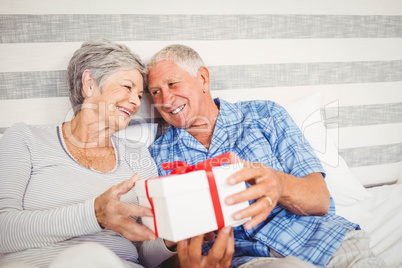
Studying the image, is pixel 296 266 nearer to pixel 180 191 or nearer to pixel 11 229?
pixel 180 191

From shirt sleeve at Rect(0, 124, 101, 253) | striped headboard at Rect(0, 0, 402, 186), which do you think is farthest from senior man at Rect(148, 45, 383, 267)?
shirt sleeve at Rect(0, 124, 101, 253)

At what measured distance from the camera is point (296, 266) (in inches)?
27.7

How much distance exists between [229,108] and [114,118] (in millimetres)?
531

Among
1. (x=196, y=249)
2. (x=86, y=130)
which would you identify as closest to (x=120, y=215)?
Result: (x=196, y=249)

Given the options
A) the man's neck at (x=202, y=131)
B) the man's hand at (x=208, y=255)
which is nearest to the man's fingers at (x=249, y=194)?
the man's hand at (x=208, y=255)

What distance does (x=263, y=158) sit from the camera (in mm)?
1169

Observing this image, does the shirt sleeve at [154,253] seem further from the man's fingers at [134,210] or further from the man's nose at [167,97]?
the man's nose at [167,97]

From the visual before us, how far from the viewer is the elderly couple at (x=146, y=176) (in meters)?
0.78

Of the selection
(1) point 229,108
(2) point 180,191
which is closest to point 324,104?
(1) point 229,108

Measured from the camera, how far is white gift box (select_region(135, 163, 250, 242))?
0.62 meters

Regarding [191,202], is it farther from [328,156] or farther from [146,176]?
[328,156]

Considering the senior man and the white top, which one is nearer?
the white top

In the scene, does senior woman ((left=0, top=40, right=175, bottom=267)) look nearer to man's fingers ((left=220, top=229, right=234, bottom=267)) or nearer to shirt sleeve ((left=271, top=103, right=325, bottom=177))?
man's fingers ((left=220, top=229, right=234, bottom=267))

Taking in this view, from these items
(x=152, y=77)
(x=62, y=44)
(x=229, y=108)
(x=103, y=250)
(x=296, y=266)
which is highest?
(x=62, y=44)
